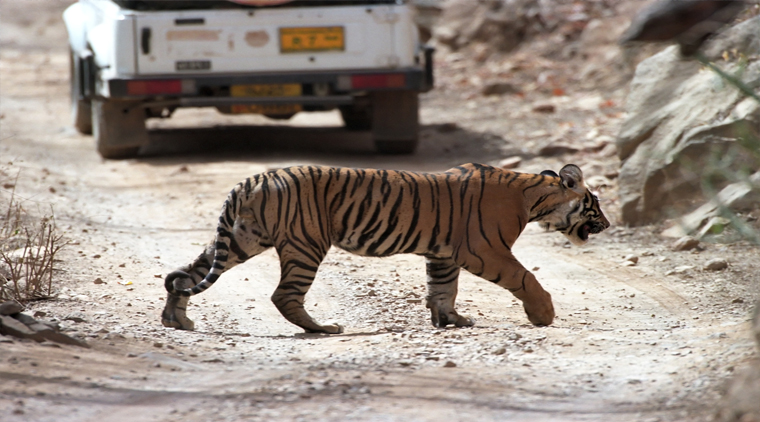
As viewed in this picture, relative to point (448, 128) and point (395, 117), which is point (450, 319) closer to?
point (395, 117)

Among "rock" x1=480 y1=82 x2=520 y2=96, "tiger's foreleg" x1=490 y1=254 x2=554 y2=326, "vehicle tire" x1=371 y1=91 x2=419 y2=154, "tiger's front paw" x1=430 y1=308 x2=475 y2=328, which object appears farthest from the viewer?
"rock" x1=480 y1=82 x2=520 y2=96

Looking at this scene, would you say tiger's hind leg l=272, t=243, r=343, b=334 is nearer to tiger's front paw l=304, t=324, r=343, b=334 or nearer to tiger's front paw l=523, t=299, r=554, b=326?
tiger's front paw l=304, t=324, r=343, b=334

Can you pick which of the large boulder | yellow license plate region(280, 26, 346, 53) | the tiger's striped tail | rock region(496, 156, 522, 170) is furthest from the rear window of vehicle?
the tiger's striped tail

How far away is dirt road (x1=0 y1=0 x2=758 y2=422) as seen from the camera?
371 centimetres

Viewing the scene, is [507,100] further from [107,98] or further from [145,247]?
[145,247]

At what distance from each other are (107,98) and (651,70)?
5799mm

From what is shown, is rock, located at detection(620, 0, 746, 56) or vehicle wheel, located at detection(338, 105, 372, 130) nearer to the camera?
rock, located at detection(620, 0, 746, 56)

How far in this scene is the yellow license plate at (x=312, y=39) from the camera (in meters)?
9.87

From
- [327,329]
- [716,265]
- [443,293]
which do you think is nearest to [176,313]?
[327,329]

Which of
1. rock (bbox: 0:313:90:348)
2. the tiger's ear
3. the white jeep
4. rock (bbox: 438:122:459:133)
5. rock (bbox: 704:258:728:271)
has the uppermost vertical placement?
the white jeep

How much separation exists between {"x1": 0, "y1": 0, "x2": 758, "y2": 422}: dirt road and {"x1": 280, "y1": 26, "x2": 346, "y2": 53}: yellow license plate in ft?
4.29

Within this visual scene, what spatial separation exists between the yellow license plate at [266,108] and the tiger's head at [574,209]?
16.9 feet

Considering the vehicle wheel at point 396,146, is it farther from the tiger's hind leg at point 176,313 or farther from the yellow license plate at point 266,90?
the tiger's hind leg at point 176,313

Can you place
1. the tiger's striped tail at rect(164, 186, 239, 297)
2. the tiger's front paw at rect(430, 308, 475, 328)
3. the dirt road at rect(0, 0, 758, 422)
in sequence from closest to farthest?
the dirt road at rect(0, 0, 758, 422), the tiger's striped tail at rect(164, 186, 239, 297), the tiger's front paw at rect(430, 308, 475, 328)
